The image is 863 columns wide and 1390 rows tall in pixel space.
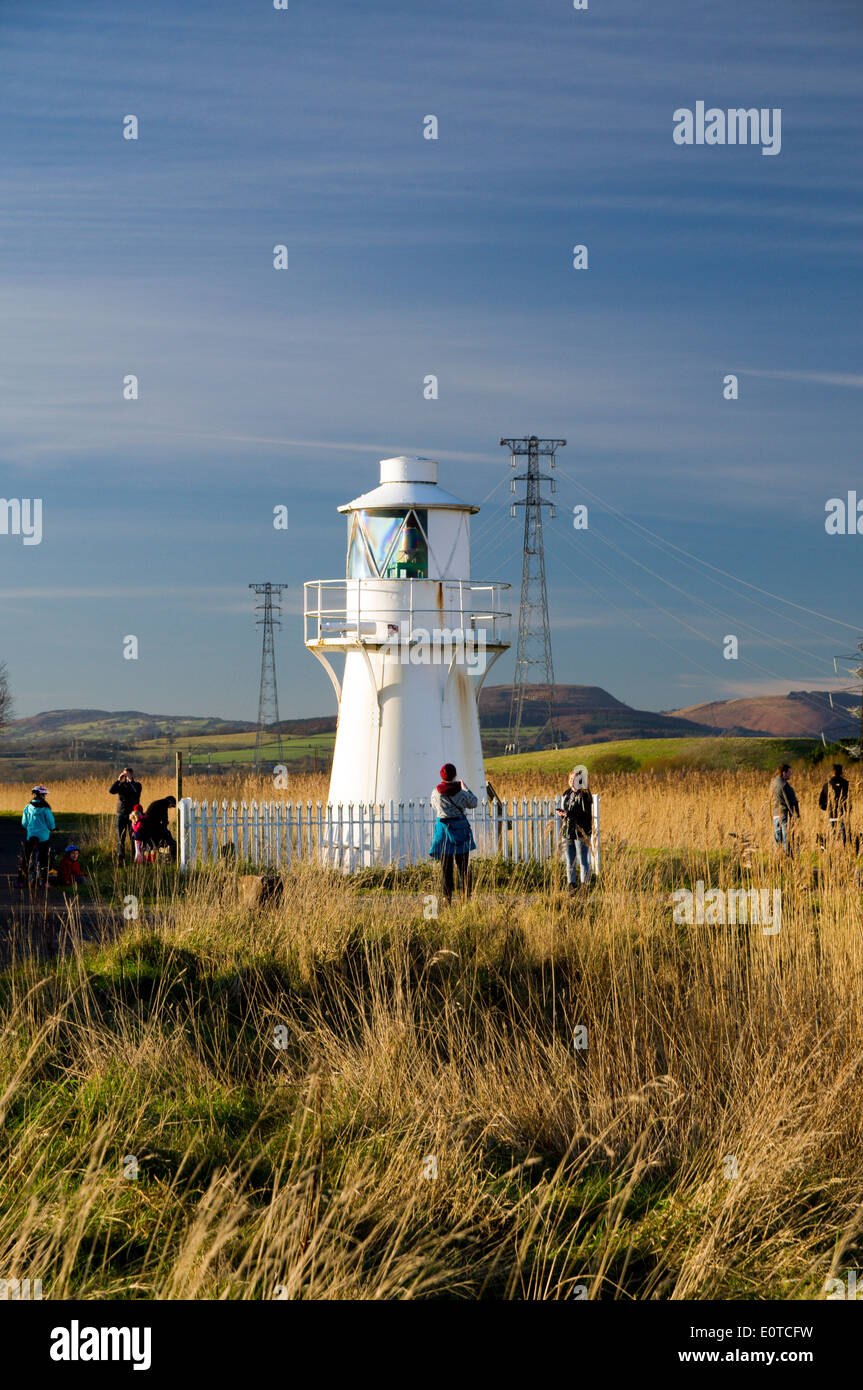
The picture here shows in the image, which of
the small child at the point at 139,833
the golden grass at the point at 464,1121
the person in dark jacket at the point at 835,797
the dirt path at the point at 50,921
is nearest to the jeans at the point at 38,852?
the dirt path at the point at 50,921

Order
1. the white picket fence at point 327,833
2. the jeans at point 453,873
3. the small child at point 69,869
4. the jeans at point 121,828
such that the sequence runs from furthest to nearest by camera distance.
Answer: the jeans at point 121,828 < the white picket fence at point 327,833 < the small child at point 69,869 < the jeans at point 453,873

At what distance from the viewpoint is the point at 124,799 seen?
2361 cm

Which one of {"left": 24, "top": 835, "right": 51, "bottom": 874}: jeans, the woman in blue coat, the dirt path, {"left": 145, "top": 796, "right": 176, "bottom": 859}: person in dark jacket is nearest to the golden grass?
the dirt path

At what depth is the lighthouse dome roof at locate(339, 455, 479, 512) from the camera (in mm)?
24531

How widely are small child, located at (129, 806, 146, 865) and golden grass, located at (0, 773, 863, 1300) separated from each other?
32.3ft

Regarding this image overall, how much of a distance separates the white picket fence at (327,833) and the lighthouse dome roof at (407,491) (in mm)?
5616

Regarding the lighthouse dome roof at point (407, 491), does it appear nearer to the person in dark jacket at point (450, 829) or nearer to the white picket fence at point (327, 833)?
the white picket fence at point (327, 833)

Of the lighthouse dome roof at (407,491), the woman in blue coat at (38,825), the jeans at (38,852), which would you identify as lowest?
the jeans at (38,852)

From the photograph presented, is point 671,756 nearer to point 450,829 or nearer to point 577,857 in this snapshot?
point 577,857

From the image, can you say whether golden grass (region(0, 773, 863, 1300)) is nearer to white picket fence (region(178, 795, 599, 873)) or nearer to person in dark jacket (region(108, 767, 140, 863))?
white picket fence (region(178, 795, 599, 873))

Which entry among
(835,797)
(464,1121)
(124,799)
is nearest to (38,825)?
(124,799)

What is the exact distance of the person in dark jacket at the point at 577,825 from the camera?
17859mm

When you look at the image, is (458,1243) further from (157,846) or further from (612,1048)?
(157,846)

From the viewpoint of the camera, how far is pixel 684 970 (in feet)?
36.3
